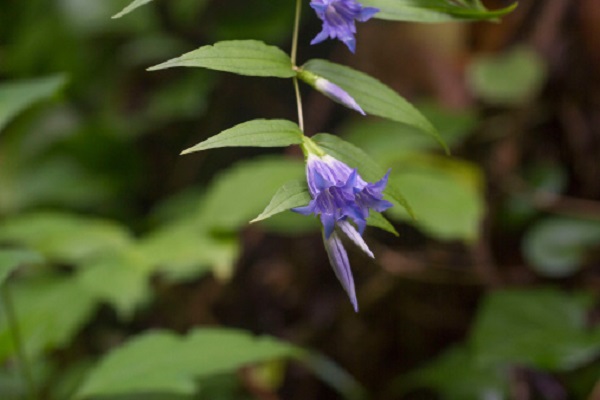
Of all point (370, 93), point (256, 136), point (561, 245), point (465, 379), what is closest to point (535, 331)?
point (465, 379)

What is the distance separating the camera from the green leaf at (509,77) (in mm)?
1994

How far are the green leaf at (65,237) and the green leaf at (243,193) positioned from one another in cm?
22

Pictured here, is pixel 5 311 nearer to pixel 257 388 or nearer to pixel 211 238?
pixel 211 238

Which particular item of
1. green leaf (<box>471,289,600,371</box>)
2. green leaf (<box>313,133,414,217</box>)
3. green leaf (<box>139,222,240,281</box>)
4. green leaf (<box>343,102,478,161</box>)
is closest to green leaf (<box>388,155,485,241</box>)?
green leaf (<box>343,102,478,161</box>)

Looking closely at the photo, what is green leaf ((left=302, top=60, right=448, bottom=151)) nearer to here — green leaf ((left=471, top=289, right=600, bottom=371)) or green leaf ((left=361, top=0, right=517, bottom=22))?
green leaf ((left=361, top=0, right=517, bottom=22))

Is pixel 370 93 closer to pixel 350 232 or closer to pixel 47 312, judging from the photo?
pixel 350 232

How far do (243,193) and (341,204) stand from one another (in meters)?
1.04

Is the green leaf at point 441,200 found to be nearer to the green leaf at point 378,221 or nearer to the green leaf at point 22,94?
the green leaf at point 22,94

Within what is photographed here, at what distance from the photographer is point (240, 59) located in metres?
0.66

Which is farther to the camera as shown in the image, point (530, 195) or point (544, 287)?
point (530, 195)

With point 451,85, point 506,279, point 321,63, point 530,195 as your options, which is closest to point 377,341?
point 506,279

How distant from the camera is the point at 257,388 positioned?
1850mm

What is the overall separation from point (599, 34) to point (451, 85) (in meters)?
0.45

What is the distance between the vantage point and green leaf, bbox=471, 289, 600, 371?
1461mm
